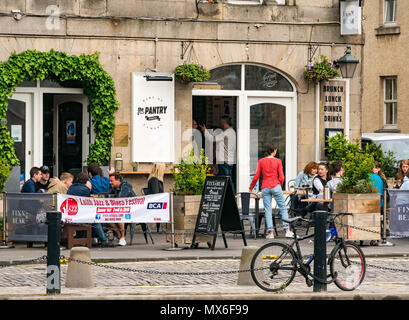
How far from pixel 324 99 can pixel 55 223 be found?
13.6 metres

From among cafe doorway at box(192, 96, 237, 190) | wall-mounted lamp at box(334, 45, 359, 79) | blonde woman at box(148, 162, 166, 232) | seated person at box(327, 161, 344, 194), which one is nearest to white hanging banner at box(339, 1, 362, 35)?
wall-mounted lamp at box(334, 45, 359, 79)

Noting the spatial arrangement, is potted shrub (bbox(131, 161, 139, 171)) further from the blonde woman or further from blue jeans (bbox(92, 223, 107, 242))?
blue jeans (bbox(92, 223, 107, 242))

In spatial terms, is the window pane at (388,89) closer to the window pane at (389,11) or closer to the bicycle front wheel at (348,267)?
the window pane at (389,11)

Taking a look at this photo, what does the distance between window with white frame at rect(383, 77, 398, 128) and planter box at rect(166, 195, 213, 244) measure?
1996cm

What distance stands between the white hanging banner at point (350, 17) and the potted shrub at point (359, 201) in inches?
234

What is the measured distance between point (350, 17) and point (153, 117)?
518 cm

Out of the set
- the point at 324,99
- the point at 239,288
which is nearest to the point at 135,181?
the point at 324,99

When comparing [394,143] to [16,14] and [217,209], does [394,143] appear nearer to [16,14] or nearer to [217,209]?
[16,14]

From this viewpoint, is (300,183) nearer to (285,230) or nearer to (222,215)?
(285,230)

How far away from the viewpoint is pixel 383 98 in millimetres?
37688

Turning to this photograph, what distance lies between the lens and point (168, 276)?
1478cm

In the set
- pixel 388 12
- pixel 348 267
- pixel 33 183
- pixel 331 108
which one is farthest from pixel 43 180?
pixel 388 12

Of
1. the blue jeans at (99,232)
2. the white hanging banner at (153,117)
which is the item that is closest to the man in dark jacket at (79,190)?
the blue jeans at (99,232)

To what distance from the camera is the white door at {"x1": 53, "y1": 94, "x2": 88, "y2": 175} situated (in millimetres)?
23219
